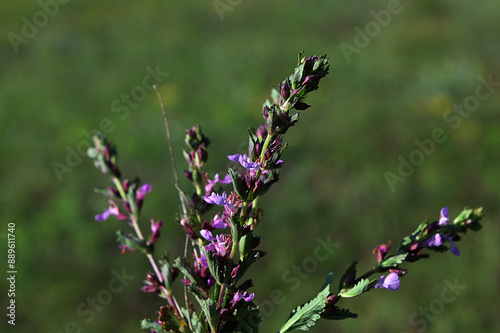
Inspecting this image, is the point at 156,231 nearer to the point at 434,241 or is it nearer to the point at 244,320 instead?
the point at 244,320

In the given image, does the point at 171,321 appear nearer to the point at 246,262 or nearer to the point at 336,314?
the point at 246,262

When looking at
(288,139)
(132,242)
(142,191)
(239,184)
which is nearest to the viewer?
(239,184)

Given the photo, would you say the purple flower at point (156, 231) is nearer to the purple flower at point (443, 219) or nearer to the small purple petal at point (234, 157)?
the small purple petal at point (234, 157)

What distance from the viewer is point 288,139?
666 cm

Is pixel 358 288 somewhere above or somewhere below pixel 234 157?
below

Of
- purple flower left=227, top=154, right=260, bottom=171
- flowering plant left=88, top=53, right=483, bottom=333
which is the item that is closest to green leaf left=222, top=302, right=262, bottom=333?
flowering plant left=88, top=53, right=483, bottom=333

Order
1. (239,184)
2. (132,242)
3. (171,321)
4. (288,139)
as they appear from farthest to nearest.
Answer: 1. (288,139)
2. (132,242)
3. (171,321)
4. (239,184)

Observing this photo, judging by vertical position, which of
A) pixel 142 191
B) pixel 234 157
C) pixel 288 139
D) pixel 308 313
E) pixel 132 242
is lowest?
pixel 308 313

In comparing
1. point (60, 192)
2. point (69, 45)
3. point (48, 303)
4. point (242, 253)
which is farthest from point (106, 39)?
point (242, 253)

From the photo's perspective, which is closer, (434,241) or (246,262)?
(246,262)

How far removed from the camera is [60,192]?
6297mm

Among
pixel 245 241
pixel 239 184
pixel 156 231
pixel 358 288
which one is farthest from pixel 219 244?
pixel 156 231

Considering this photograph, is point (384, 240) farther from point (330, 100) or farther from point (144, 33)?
point (144, 33)

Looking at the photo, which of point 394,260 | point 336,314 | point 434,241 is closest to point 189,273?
point 336,314
